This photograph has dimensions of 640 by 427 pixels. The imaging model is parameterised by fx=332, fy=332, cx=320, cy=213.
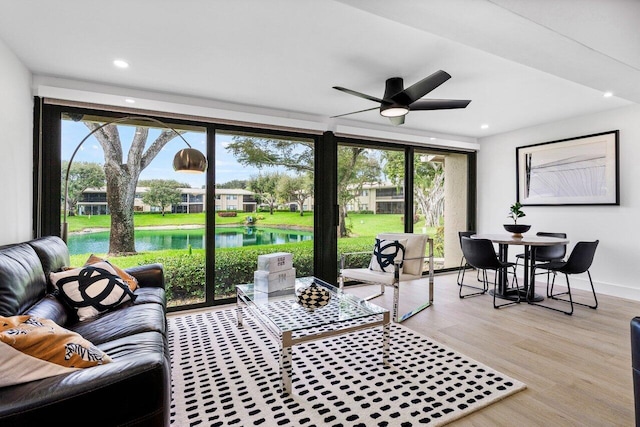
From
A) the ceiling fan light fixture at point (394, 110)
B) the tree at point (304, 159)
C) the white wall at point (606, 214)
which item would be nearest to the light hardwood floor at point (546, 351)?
the white wall at point (606, 214)

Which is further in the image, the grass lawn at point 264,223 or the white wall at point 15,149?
the grass lawn at point 264,223


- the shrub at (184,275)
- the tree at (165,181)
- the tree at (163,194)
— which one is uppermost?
the tree at (165,181)

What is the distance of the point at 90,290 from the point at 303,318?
1.44 metres

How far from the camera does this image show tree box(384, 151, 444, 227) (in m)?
5.15

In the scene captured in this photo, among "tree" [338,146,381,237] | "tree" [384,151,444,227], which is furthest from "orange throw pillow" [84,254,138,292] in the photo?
"tree" [384,151,444,227]

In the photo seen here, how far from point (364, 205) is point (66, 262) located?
3.52 metres

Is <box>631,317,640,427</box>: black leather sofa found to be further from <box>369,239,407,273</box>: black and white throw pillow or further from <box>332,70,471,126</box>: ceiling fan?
<box>369,239,407,273</box>: black and white throw pillow

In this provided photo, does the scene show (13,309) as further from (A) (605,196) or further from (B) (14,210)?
(A) (605,196)

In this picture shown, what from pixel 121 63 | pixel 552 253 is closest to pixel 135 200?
pixel 121 63

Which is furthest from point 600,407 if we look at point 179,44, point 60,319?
point 179,44

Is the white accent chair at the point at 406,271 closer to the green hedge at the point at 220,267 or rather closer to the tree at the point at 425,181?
the green hedge at the point at 220,267

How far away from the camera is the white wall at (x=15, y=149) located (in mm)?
2441

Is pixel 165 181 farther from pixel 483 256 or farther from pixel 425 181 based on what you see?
pixel 425 181

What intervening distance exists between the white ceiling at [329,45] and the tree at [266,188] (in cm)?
97
